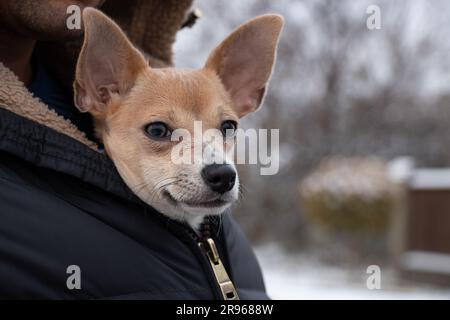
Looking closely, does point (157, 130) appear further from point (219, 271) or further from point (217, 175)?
point (219, 271)

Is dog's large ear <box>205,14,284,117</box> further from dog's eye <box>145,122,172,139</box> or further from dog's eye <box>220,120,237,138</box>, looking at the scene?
dog's eye <box>145,122,172,139</box>

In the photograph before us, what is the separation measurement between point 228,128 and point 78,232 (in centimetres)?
63

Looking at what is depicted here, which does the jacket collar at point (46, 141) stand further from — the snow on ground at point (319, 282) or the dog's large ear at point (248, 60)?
the snow on ground at point (319, 282)

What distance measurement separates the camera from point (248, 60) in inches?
79.5

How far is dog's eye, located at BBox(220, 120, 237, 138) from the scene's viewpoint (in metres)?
1.82

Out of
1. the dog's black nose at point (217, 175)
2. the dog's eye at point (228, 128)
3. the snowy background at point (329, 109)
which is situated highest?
the snowy background at point (329, 109)

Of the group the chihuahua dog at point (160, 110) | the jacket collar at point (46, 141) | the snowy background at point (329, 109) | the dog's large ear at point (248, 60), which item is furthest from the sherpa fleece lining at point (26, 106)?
the snowy background at point (329, 109)

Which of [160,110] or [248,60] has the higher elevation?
[248,60]

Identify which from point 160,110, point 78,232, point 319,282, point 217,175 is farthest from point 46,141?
point 319,282

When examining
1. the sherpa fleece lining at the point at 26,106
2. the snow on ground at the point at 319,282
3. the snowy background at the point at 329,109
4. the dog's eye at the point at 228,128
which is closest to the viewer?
the sherpa fleece lining at the point at 26,106

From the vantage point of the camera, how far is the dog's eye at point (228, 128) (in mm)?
1823

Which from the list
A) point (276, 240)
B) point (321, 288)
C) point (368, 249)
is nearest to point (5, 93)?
point (321, 288)

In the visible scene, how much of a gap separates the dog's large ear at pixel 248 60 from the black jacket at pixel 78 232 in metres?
0.62
